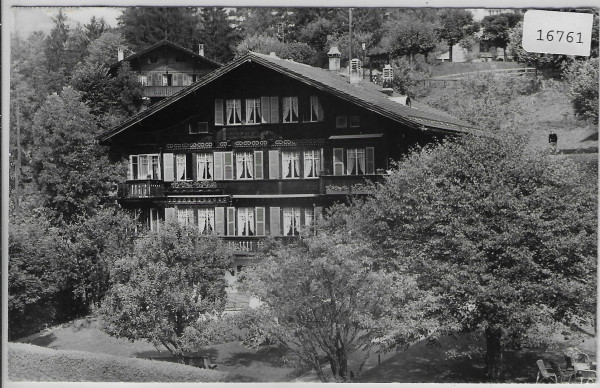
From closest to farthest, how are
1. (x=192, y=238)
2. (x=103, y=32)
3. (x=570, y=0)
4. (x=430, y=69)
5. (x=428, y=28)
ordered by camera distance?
(x=570, y=0) → (x=192, y=238) → (x=103, y=32) → (x=428, y=28) → (x=430, y=69)

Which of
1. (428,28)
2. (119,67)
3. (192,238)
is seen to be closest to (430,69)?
(428,28)

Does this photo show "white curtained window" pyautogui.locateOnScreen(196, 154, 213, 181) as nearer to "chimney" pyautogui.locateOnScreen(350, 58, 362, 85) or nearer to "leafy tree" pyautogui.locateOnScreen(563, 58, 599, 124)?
"chimney" pyautogui.locateOnScreen(350, 58, 362, 85)

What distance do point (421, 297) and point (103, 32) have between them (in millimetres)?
16294

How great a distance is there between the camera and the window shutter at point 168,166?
34969 mm

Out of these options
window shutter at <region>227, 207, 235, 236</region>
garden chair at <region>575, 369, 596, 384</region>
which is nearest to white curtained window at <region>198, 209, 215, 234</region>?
window shutter at <region>227, 207, 235, 236</region>

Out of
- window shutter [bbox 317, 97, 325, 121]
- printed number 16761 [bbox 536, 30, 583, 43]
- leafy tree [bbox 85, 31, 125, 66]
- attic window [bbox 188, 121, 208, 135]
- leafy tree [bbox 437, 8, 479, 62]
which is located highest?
leafy tree [bbox 437, 8, 479, 62]

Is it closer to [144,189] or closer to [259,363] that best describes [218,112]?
[144,189]

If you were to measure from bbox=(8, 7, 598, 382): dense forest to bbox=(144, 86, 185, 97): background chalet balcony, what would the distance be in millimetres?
531

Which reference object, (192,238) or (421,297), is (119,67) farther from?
(421,297)

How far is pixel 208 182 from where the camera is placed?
34.6 meters

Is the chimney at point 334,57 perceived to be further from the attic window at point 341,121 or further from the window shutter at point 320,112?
the attic window at point 341,121

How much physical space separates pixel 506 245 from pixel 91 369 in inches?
491

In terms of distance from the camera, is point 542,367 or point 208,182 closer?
point 542,367

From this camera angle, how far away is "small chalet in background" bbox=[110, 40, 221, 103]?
3634 centimetres
